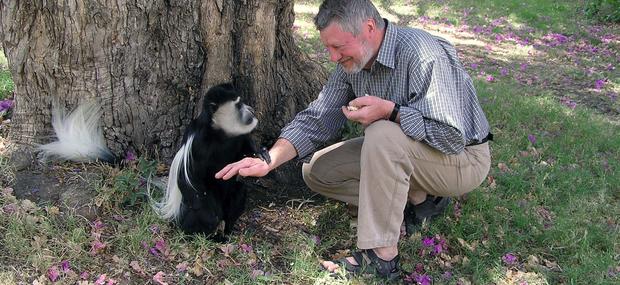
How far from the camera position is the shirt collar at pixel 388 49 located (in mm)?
2535

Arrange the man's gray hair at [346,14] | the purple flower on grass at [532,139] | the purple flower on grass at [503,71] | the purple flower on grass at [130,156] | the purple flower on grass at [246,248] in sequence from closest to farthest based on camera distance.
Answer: the man's gray hair at [346,14]
the purple flower on grass at [246,248]
the purple flower on grass at [130,156]
the purple flower on grass at [532,139]
the purple flower on grass at [503,71]

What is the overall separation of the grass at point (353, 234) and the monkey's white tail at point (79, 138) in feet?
0.55

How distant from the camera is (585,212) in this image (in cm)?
322

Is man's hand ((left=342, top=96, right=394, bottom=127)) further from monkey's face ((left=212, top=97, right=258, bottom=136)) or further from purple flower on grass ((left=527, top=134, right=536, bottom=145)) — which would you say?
purple flower on grass ((left=527, top=134, right=536, bottom=145))

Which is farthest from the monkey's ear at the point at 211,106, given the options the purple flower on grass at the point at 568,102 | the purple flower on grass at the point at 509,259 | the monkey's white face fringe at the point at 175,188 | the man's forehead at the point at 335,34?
the purple flower on grass at the point at 568,102

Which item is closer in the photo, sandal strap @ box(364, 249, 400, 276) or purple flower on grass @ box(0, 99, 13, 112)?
sandal strap @ box(364, 249, 400, 276)

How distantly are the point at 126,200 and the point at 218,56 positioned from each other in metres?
0.93

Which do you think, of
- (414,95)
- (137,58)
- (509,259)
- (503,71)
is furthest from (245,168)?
(503,71)

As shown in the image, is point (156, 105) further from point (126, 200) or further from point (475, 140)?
point (475, 140)

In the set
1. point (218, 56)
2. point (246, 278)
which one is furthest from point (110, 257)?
point (218, 56)

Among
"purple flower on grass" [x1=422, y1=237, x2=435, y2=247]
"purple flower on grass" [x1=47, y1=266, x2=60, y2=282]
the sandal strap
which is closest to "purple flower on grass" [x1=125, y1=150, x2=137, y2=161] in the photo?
"purple flower on grass" [x1=47, y1=266, x2=60, y2=282]

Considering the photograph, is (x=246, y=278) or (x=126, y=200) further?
(x=126, y=200)

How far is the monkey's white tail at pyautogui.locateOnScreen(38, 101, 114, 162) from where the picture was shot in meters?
2.92

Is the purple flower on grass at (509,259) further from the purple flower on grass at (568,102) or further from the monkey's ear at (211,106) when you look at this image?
the purple flower on grass at (568,102)
